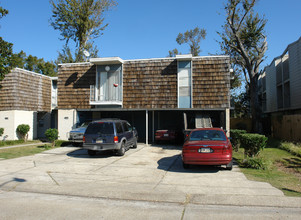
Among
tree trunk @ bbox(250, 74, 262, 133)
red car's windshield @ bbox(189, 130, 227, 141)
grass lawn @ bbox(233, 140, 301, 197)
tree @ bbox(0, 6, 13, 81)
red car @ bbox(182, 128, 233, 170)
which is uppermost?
tree @ bbox(0, 6, 13, 81)

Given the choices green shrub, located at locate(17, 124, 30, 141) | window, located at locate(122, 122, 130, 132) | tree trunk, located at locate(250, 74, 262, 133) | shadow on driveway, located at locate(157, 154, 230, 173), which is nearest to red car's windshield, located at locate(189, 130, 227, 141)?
shadow on driveway, located at locate(157, 154, 230, 173)

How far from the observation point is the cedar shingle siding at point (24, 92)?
1873 cm

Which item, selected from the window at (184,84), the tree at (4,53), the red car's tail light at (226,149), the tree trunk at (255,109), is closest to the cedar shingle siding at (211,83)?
the window at (184,84)

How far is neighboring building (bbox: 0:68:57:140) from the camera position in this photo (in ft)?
61.4

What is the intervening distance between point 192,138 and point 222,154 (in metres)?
1.37

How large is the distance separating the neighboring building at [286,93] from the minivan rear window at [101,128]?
1130 centimetres

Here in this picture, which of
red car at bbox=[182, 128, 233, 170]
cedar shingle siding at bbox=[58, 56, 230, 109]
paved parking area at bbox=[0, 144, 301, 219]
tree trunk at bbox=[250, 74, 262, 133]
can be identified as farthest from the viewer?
tree trunk at bbox=[250, 74, 262, 133]

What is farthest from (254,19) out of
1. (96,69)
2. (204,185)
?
(204,185)

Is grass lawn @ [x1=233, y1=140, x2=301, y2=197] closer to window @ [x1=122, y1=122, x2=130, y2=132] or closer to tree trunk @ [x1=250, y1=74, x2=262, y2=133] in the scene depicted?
window @ [x1=122, y1=122, x2=130, y2=132]

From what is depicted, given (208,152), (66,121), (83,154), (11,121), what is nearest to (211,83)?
(208,152)

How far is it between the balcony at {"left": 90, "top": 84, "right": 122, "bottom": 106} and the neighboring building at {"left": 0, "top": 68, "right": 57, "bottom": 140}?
242 inches

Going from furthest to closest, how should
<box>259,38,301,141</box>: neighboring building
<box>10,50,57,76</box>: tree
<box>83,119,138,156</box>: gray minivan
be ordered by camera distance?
<box>10,50,57,76</box>: tree, <box>259,38,301,141</box>: neighboring building, <box>83,119,138,156</box>: gray minivan

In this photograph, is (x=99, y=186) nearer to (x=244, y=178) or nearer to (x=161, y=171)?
(x=161, y=171)

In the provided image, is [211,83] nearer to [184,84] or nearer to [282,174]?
[184,84]
